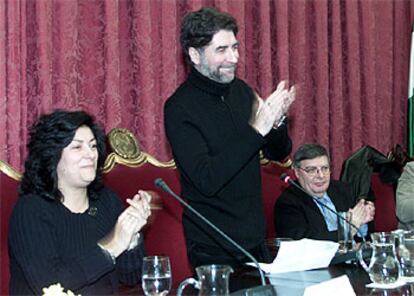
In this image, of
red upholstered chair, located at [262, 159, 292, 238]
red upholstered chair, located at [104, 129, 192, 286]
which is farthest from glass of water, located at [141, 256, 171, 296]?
red upholstered chair, located at [262, 159, 292, 238]

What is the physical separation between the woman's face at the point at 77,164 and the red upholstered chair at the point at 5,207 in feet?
1.14

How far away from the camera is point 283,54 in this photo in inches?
151

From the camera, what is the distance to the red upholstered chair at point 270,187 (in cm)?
342

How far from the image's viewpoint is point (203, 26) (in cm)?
226

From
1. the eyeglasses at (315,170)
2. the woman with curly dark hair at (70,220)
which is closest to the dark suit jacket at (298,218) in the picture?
the eyeglasses at (315,170)

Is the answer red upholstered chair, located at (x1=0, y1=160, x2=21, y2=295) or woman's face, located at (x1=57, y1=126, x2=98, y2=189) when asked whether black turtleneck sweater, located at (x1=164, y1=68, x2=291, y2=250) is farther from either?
red upholstered chair, located at (x1=0, y1=160, x2=21, y2=295)

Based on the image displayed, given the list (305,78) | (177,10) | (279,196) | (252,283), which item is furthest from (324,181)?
(252,283)

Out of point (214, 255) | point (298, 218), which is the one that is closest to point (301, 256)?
point (214, 255)

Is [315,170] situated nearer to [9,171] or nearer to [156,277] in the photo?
[9,171]

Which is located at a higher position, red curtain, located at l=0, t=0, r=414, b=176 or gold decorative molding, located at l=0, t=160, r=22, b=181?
red curtain, located at l=0, t=0, r=414, b=176

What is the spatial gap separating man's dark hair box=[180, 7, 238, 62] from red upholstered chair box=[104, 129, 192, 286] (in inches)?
27.2

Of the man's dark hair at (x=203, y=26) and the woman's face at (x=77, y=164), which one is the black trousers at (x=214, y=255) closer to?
the woman's face at (x=77, y=164)

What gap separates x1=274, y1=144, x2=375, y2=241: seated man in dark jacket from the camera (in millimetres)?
3254

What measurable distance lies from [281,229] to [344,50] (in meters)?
1.41
